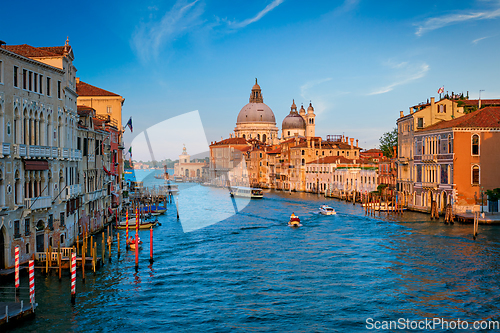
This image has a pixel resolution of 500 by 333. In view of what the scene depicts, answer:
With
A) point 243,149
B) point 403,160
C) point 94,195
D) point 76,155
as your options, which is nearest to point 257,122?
point 243,149

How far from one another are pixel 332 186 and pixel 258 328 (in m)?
49.7

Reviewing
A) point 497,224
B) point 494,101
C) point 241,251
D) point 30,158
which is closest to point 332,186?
point 494,101

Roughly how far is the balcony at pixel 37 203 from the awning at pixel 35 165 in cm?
101

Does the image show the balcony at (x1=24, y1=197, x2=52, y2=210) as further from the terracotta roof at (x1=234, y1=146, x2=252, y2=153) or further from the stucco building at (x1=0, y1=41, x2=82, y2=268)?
the terracotta roof at (x1=234, y1=146, x2=252, y2=153)

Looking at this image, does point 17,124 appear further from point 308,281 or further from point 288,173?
point 288,173

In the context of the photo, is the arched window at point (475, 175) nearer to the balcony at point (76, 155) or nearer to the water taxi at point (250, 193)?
the balcony at point (76, 155)

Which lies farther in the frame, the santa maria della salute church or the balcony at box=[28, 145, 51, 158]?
the santa maria della salute church

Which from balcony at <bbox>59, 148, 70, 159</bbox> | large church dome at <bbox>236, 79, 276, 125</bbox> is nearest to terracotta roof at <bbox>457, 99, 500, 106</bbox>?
balcony at <bbox>59, 148, 70, 159</bbox>

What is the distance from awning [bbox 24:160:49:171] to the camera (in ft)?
56.4

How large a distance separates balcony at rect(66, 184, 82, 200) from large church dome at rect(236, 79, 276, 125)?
108m

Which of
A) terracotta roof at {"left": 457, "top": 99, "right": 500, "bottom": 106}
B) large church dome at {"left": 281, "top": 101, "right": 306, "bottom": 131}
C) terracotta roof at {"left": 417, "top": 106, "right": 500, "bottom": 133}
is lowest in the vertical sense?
terracotta roof at {"left": 417, "top": 106, "right": 500, "bottom": 133}

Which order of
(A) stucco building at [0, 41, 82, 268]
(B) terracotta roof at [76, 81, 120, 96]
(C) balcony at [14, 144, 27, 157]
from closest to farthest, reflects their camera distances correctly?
(A) stucco building at [0, 41, 82, 268]
(C) balcony at [14, 144, 27, 157]
(B) terracotta roof at [76, 81, 120, 96]

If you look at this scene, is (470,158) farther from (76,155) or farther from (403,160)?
(76,155)
